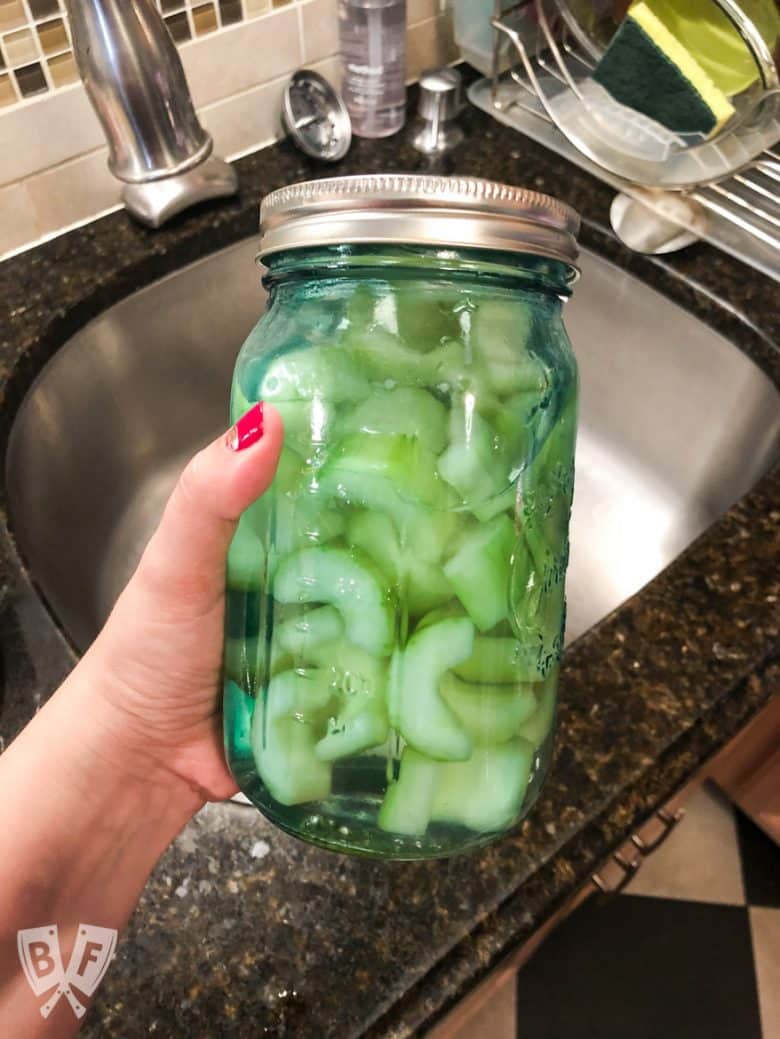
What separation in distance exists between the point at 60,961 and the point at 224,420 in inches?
21.5

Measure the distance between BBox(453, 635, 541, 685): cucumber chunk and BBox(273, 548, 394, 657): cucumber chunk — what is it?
0.04 meters

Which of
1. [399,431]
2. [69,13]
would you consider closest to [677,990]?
[399,431]

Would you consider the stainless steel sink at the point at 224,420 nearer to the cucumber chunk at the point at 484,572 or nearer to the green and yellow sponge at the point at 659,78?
the green and yellow sponge at the point at 659,78

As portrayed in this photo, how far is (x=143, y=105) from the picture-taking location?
64 cm

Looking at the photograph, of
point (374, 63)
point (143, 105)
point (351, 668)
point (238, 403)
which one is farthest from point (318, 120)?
point (351, 668)

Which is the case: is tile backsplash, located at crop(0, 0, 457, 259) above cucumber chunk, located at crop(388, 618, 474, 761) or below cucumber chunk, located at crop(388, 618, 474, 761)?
above

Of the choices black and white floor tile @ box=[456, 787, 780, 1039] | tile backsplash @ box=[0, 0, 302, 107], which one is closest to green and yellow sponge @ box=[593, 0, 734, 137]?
tile backsplash @ box=[0, 0, 302, 107]

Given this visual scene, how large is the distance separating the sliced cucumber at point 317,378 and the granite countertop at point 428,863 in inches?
9.2

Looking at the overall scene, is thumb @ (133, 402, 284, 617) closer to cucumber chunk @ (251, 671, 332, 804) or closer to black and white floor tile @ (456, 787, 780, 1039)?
cucumber chunk @ (251, 671, 332, 804)

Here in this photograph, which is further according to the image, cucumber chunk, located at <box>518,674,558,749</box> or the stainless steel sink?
the stainless steel sink

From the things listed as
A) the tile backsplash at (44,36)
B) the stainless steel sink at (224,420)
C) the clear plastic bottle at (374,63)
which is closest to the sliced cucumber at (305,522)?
the stainless steel sink at (224,420)

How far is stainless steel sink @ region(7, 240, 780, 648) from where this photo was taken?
2.29 feet

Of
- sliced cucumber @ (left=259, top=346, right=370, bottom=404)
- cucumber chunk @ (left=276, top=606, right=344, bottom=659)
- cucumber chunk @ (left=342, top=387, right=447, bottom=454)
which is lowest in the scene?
cucumber chunk @ (left=276, top=606, right=344, bottom=659)

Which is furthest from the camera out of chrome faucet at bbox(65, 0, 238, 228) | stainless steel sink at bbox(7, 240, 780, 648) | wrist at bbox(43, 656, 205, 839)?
stainless steel sink at bbox(7, 240, 780, 648)
